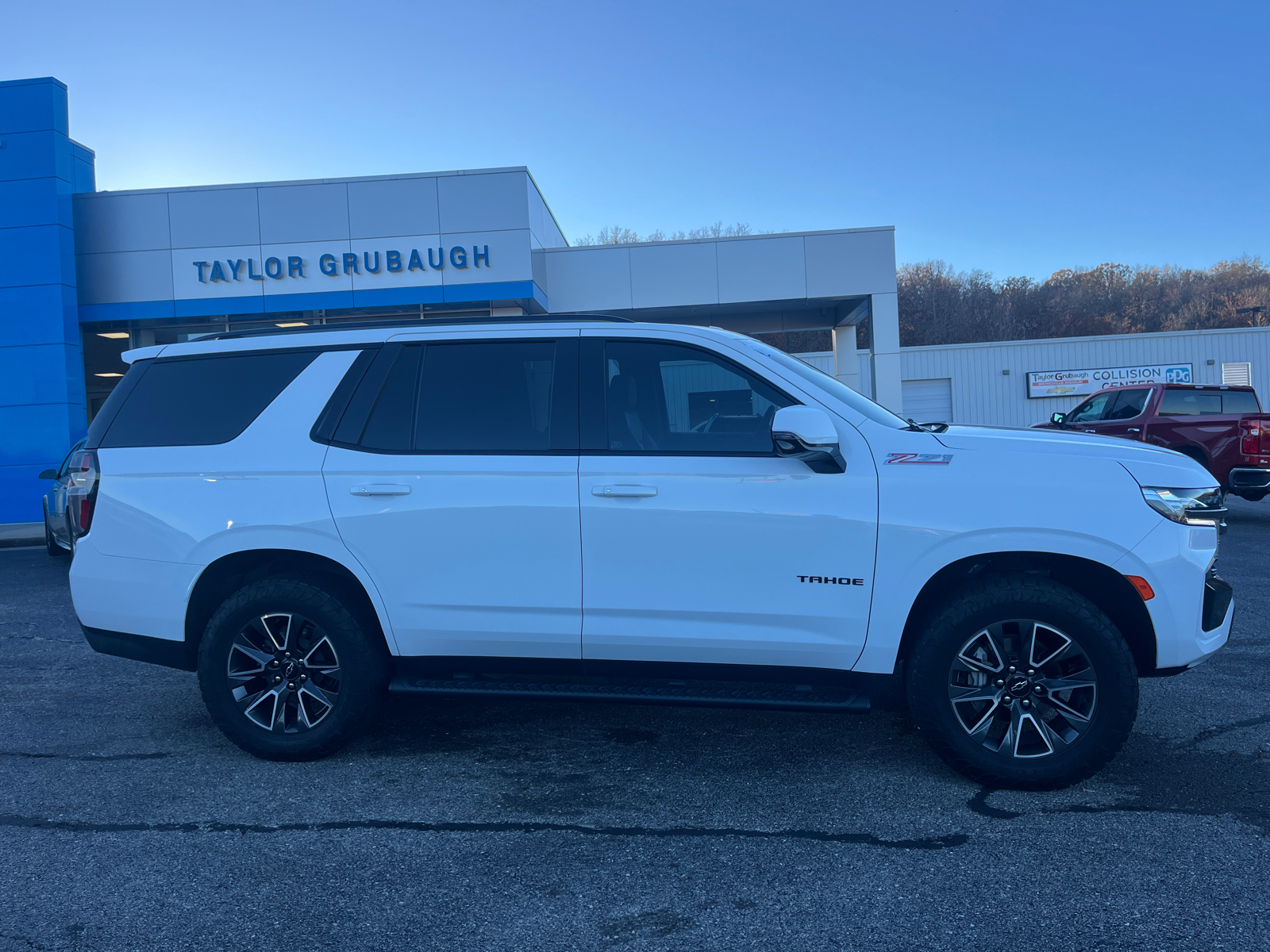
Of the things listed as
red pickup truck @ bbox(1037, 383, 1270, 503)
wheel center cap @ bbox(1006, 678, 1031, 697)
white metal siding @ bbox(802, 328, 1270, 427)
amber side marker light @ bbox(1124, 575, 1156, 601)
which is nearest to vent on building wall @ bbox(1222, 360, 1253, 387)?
white metal siding @ bbox(802, 328, 1270, 427)

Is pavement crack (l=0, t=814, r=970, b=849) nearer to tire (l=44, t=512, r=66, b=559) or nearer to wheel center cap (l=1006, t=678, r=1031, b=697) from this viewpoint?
wheel center cap (l=1006, t=678, r=1031, b=697)

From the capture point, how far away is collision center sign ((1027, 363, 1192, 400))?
103ft

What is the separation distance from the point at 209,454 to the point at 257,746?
1363 millimetres

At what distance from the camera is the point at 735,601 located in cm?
381

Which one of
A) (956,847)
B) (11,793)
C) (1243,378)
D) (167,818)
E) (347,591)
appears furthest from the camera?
(1243,378)

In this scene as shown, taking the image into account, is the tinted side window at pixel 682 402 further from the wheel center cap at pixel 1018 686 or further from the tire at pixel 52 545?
the tire at pixel 52 545

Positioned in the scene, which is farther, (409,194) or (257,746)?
(409,194)

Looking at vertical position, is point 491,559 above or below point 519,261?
below

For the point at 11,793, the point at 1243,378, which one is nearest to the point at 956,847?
the point at 11,793

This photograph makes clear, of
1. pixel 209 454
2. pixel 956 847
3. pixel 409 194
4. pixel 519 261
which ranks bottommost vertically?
pixel 956 847

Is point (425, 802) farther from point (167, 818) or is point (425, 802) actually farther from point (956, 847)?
point (956, 847)

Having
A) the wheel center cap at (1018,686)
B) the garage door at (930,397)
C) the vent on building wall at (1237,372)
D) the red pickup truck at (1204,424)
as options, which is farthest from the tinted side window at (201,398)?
the vent on building wall at (1237,372)

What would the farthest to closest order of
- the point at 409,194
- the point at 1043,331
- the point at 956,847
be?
the point at 1043,331, the point at 409,194, the point at 956,847

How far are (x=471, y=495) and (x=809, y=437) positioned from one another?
148 centimetres
